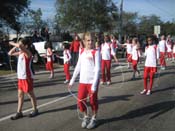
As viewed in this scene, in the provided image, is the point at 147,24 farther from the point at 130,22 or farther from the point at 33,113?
the point at 33,113

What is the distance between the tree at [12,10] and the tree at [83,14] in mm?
7802

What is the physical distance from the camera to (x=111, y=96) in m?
12.3

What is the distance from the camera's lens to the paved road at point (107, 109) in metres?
8.41

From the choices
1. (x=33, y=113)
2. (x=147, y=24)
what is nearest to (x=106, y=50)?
(x=33, y=113)

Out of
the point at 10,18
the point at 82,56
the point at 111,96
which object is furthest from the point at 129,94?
the point at 10,18

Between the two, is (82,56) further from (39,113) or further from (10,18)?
(10,18)

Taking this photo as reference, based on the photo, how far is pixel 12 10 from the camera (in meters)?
31.6

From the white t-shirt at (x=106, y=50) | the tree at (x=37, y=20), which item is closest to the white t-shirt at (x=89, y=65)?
the white t-shirt at (x=106, y=50)

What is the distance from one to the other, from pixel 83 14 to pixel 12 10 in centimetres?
1080

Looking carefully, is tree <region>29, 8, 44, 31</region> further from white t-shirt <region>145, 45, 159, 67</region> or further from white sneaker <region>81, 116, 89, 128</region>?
white sneaker <region>81, 116, 89, 128</region>

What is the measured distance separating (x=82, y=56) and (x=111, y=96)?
14.2 ft

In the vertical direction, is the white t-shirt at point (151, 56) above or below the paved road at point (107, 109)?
above

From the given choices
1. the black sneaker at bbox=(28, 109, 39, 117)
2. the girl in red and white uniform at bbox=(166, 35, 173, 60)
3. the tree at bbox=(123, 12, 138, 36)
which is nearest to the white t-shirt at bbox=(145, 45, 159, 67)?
the black sneaker at bbox=(28, 109, 39, 117)

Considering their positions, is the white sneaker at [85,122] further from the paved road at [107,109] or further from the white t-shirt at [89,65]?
the white t-shirt at [89,65]
